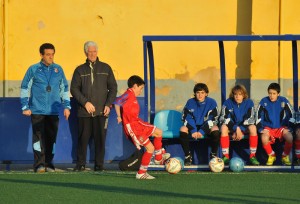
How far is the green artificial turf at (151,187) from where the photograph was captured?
485 inches

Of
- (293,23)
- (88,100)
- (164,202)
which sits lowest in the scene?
(164,202)

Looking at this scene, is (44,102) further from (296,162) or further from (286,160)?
(296,162)

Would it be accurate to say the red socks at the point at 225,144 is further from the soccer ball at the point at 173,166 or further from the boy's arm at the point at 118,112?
the boy's arm at the point at 118,112

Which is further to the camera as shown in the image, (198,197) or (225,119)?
(225,119)

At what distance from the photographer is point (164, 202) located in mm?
11992

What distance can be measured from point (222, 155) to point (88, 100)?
220 centimetres

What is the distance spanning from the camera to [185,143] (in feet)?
53.8

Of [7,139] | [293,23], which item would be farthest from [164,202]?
[293,23]

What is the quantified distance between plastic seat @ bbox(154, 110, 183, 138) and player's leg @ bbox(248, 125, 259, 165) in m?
1.16

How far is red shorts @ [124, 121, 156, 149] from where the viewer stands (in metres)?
15.0

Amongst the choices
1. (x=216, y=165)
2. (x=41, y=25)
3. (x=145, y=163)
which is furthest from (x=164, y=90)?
(x=145, y=163)

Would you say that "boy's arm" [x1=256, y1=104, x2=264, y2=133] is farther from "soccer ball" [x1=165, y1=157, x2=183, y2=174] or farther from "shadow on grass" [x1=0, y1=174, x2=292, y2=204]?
"shadow on grass" [x1=0, y1=174, x2=292, y2=204]

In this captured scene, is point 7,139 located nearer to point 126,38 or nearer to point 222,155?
point 222,155

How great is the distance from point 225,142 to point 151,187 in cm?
293
